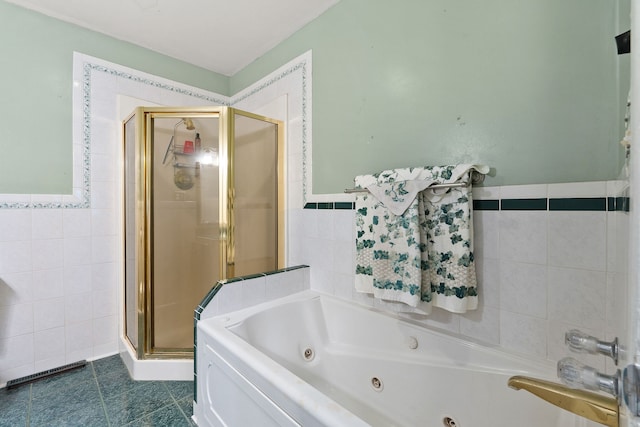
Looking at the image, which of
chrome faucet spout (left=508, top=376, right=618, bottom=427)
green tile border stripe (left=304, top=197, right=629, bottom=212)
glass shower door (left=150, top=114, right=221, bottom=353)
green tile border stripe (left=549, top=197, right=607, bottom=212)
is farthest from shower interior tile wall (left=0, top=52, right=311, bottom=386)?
chrome faucet spout (left=508, top=376, right=618, bottom=427)

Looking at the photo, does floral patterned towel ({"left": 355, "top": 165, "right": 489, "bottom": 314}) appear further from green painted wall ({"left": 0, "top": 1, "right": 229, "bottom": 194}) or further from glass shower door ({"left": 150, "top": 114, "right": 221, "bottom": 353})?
green painted wall ({"left": 0, "top": 1, "right": 229, "bottom": 194})

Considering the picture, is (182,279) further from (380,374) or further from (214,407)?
(380,374)

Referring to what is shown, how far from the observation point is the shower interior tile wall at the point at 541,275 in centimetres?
98

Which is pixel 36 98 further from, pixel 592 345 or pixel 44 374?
pixel 592 345

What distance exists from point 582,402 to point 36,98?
2.86 meters

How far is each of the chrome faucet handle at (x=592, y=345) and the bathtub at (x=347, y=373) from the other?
0.52 m

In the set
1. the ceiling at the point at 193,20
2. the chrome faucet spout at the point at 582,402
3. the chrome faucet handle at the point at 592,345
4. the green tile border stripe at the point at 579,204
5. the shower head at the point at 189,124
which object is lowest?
the chrome faucet spout at the point at 582,402

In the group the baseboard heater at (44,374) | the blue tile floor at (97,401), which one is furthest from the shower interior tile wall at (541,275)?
the baseboard heater at (44,374)

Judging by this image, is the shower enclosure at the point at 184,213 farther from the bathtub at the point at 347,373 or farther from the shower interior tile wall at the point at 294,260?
the bathtub at the point at 347,373

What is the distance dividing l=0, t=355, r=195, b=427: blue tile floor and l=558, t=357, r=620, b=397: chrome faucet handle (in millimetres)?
1661

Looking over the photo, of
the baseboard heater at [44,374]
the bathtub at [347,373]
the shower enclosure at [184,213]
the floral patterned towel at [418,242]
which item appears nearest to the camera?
the bathtub at [347,373]

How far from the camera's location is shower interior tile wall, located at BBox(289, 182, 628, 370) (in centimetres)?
98

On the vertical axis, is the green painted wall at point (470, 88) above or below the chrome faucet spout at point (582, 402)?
above

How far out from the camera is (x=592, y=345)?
515 millimetres
